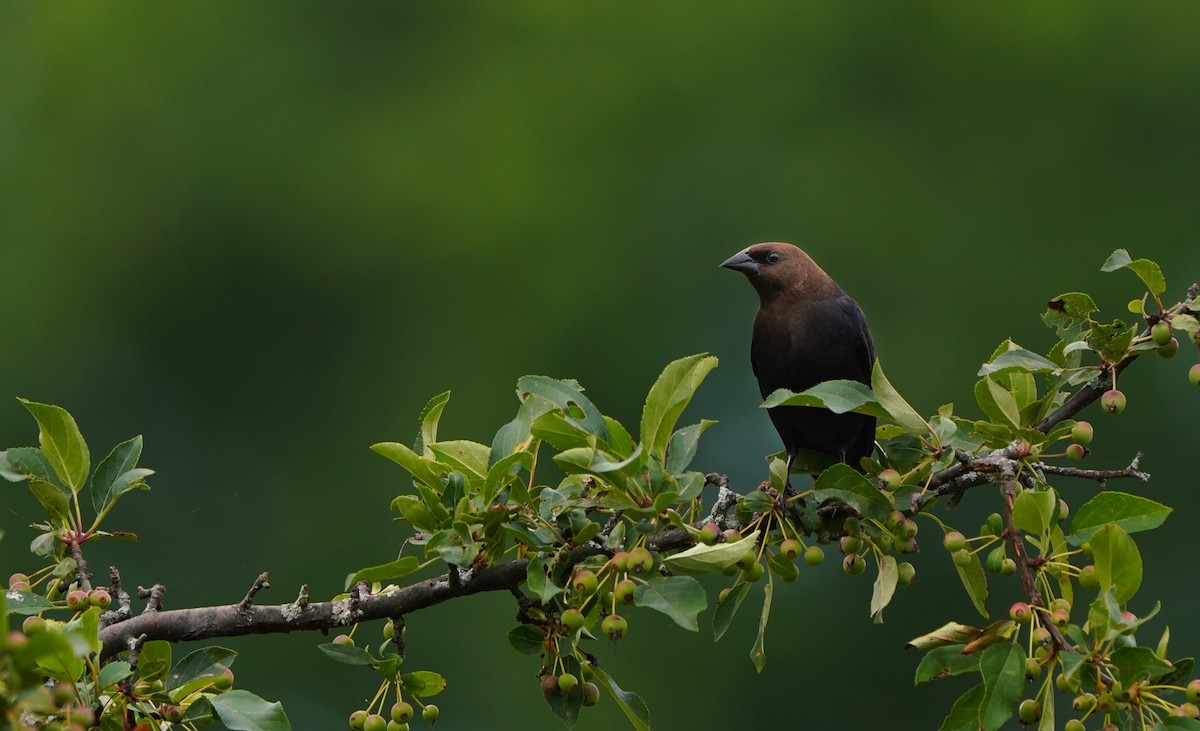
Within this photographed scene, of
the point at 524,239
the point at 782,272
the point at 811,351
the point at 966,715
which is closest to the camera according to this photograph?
the point at 966,715

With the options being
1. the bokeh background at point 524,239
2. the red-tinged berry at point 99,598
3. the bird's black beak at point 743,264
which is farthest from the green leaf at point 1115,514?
the bokeh background at point 524,239

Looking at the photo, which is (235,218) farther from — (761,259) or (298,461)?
(761,259)

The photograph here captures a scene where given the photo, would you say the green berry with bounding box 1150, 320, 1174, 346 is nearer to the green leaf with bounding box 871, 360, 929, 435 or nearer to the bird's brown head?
the green leaf with bounding box 871, 360, 929, 435

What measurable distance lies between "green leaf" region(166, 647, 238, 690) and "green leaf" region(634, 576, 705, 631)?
63 cm

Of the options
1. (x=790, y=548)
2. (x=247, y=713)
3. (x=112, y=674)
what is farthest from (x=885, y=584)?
(x=112, y=674)

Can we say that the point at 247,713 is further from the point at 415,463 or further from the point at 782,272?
the point at 782,272

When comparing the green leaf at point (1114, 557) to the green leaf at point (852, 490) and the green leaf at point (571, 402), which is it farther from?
the green leaf at point (571, 402)

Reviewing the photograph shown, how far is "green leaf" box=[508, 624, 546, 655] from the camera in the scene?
1934mm

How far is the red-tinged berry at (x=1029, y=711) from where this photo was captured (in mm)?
1770

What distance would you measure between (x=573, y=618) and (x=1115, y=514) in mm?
733

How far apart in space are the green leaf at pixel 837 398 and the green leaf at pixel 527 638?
0.46 metres

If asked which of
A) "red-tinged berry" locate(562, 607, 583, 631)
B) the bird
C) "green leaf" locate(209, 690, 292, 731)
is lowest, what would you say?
the bird

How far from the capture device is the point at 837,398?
1.89 m

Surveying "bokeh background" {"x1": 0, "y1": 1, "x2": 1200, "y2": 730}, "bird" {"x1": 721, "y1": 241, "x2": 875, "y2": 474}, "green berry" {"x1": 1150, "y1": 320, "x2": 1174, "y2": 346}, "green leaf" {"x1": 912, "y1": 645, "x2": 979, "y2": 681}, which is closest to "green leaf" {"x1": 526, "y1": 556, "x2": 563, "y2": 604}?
→ "green leaf" {"x1": 912, "y1": 645, "x2": 979, "y2": 681}
